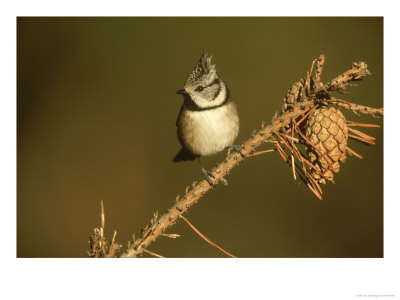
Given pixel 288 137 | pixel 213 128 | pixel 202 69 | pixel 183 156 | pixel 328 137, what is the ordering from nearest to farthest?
pixel 328 137, pixel 288 137, pixel 202 69, pixel 213 128, pixel 183 156

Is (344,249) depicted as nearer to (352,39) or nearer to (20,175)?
(352,39)

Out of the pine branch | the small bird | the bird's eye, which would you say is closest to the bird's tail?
the small bird

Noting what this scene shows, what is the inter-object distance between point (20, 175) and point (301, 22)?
1486mm

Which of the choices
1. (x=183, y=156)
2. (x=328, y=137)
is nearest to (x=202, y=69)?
(x=183, y=156)

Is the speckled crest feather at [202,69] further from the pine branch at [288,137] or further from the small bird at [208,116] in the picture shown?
the pine branch at [288,137]

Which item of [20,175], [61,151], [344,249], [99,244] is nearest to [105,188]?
→ [61,151]

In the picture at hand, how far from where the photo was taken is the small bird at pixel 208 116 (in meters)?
1.78

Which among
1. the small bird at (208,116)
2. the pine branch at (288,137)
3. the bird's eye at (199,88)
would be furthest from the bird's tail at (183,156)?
the pine branch at (288,137)

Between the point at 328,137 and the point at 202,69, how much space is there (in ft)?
2.98

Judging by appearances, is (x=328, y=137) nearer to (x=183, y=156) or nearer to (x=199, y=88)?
(x=199, y=88)

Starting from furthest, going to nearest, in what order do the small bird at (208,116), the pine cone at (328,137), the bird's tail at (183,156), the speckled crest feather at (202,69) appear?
the bird's tail at (183,156), the small bird at (208,116), the speckled crest feather at (202,69), the pine cone at (328,137)

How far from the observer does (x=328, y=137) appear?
912mm

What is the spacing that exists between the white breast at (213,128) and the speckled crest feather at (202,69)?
22cm

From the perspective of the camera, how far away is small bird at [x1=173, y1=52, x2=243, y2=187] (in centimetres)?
178
